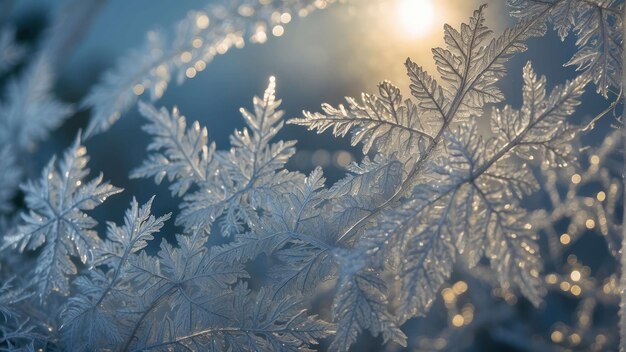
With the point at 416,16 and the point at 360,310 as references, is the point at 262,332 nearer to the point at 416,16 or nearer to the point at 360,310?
the point at 360,310

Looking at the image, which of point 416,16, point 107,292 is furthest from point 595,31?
point 107,292

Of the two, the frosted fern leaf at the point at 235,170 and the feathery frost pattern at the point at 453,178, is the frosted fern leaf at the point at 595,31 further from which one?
the frosted fern leaf at the point at 235,170

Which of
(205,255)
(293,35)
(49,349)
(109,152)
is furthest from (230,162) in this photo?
(109,152)

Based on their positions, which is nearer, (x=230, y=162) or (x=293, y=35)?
(x=230, y=162)

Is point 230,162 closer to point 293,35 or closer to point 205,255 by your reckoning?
point 205,255

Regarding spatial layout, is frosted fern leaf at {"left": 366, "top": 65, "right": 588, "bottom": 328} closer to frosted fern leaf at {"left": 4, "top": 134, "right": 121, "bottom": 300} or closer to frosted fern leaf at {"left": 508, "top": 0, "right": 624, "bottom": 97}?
frosted fern leaf at {"left": 508, "top": 0, "right": 624, "bottom": 97}

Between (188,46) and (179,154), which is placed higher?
(188,46)
